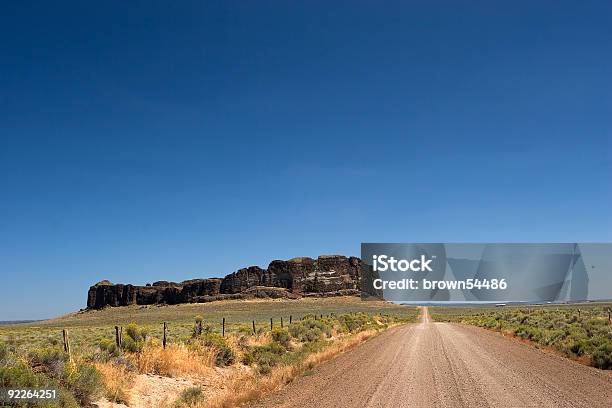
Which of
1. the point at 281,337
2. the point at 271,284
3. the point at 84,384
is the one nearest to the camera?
the point at 84,384

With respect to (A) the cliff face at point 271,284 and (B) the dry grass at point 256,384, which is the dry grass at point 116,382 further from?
(A) the cliff face at point 271,284

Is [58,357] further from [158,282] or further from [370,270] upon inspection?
[158,282]

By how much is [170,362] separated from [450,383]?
8.46m

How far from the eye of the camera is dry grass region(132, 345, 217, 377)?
14.0 meters

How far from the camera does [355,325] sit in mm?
39500

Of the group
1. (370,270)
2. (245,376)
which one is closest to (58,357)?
(245,376)

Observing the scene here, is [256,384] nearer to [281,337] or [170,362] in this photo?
[170,362]

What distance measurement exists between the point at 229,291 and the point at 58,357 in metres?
158

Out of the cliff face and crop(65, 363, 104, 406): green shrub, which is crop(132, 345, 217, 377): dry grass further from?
Answer: the cliff face

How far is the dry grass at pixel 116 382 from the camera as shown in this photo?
34.7ft

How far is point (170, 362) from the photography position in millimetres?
14391

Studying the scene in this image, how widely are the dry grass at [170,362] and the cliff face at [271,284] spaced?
139898 millimetres

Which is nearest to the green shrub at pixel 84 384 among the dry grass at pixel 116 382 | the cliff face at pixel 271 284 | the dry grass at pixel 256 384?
the dry grass at pixel 116 382

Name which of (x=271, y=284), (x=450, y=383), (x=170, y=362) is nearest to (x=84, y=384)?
(x=170, y=362)
